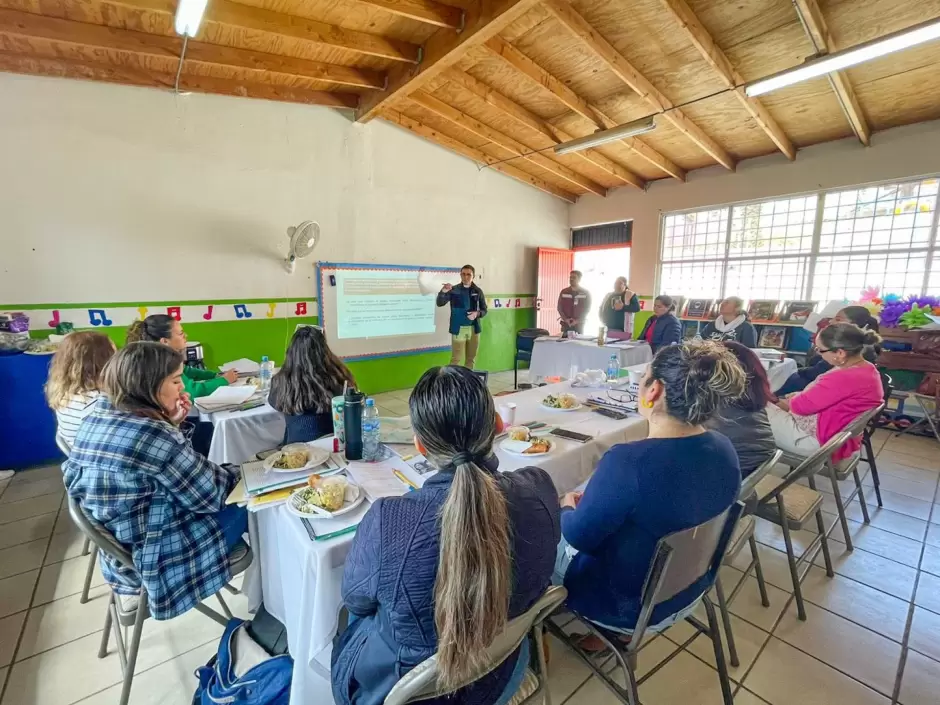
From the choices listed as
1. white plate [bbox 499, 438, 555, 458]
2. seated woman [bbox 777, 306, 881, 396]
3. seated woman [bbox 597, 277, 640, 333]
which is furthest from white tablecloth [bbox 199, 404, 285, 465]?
seated woman [bbox 597, 277, 640, 333]

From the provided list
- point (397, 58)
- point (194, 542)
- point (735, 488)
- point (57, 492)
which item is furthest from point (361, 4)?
point (57, 492)

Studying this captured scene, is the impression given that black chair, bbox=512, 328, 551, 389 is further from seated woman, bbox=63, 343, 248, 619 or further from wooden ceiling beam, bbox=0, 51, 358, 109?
seated woman, bbox=63, 343, 248, 619

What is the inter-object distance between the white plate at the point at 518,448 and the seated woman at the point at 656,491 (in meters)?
0.37

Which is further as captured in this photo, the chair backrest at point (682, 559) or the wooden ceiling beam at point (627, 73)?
the wooden ceiling beam at point (627, 73)

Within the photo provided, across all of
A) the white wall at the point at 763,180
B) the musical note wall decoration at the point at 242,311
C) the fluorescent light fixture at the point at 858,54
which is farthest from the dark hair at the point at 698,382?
the white wall at the point at 763,180

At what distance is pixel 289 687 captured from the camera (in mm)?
1213

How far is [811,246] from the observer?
5.46m

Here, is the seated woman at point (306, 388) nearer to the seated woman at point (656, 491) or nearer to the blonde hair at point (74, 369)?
the blonde hair at point (74, 369)

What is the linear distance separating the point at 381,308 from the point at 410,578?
15.4 feet

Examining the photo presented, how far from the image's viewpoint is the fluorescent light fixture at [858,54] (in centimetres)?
282

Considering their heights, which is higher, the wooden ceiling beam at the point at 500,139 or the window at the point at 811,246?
the wooden ceiling beam at the point at 500,139

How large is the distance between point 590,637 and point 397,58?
430cm

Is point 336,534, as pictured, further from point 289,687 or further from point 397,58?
point 397,58

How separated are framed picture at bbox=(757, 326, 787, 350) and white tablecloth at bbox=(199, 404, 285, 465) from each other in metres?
→ 5.75
